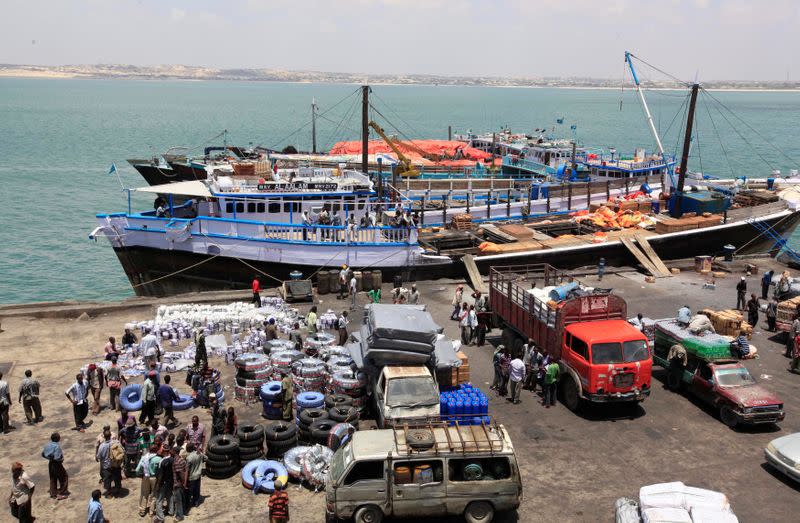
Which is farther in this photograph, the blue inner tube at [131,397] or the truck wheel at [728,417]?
the blue inner tube at [131,397]

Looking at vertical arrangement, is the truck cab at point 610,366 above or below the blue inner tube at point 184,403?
above

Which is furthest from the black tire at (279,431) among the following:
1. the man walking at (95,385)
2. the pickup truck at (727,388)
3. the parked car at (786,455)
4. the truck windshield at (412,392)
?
the pickup truck at (727,388)

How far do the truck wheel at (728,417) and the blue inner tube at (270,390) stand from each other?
1004 centimetres

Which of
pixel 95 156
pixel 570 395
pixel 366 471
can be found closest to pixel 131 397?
pixel 366 471

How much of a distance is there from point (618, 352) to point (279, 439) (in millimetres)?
7739

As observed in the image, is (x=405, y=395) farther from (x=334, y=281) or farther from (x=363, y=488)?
(x=334, y=281)

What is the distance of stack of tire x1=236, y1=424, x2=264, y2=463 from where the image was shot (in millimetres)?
13820

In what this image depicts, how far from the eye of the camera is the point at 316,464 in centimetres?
1338

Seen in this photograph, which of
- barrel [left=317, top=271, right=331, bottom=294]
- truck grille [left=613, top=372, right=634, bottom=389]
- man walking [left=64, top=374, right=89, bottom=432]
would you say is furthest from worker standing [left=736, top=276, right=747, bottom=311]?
man walking [left=64, top=374, right=89, bottom=432]

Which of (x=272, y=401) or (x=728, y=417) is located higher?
(x=272, y=401)

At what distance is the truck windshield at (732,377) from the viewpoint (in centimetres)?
1619

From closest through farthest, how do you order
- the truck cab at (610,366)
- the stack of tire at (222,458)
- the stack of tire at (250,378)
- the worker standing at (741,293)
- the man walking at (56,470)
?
1. the man walking at (56,470)
2. the stack of tire at (222,458)
3. the truck cab at (610,366)
4. the stack of tire at (250,378)
5. the worker standing at (741,293)

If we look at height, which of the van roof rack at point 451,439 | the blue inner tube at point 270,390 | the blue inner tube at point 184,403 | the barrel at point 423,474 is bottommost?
the blue inner tube at point 184,403

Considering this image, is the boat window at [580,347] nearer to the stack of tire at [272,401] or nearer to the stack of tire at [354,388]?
the stack of tire at [354,388]
